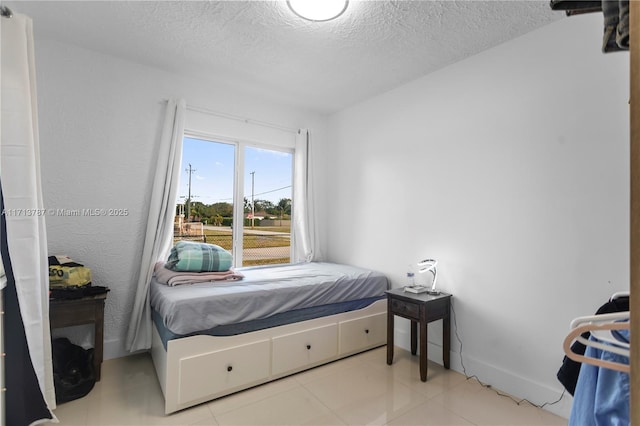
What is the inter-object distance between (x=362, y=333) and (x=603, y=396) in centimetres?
229

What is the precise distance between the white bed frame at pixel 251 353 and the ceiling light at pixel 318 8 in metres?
2.24

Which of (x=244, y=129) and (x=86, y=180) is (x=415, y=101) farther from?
(x=86, y=180)

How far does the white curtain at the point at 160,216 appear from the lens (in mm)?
2758

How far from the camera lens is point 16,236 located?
68.2 inches

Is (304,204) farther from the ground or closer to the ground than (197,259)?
farther from the ground

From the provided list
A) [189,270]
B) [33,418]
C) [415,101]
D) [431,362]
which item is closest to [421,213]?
[415,101]

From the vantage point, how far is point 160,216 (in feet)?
9.50

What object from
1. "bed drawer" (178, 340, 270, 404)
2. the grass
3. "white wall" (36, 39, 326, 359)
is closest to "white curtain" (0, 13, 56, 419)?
"bed drawer" (178, 340, 270, 404)

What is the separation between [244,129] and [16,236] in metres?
2.26

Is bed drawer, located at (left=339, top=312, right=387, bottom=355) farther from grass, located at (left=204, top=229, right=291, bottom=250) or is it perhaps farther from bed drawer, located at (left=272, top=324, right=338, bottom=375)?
grass, located at (left=204, top=229, right=291, bottom=250)

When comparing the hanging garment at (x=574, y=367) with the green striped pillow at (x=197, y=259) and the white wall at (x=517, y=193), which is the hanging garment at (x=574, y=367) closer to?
the white wall at (x=517, y=193)

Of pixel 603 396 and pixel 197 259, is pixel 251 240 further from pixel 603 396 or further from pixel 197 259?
pixel 603 396

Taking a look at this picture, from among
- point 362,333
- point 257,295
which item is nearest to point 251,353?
point 257,295

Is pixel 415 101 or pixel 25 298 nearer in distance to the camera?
pixel 25 298
